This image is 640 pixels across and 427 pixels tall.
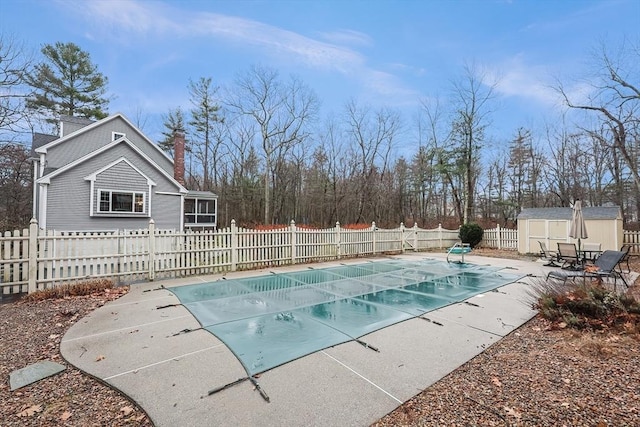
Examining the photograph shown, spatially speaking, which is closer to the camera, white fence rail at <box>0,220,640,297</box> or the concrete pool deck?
the concrete pool deck

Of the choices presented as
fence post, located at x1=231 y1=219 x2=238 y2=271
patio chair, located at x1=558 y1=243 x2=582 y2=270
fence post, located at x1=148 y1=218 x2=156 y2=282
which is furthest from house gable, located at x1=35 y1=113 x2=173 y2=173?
patio chair, located at x1=558 y1=243 x2=582 y2=270

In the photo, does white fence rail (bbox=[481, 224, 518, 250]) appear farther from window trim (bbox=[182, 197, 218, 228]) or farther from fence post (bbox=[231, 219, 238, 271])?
window trim (bbox=[182, 197, 218, 228])

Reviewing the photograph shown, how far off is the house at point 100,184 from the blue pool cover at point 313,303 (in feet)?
30.5

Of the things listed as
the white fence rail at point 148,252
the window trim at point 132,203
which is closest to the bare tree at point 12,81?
the window trim at point 132,203

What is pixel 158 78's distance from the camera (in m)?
17.1

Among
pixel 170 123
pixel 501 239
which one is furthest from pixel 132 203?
pixel 501 239

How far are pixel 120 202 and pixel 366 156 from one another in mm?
18757

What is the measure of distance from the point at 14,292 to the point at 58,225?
7.78 meters

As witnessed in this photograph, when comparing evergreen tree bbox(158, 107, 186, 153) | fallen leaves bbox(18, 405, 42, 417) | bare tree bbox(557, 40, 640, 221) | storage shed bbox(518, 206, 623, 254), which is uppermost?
evergreen tree bbox(158, 107, 186, 153)

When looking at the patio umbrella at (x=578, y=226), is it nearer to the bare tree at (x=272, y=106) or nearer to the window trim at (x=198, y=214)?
the window trim at (x=198, y=214)

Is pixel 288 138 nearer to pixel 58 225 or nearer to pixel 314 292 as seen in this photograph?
pixel 58 225

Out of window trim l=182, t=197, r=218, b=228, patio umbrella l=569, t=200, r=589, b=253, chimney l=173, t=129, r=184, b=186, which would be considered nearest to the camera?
patio umbrella l=569, t=200, r=589, b=253

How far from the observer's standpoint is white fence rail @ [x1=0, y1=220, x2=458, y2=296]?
233 inches

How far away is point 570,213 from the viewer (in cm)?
1241
